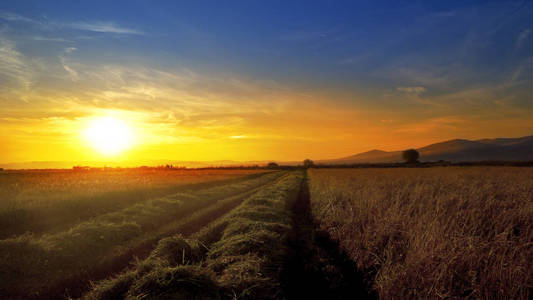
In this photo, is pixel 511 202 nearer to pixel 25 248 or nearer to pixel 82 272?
pixel 82 272

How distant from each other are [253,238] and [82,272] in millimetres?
4064

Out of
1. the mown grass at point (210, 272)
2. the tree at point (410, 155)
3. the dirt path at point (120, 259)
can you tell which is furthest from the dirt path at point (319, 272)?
the tree at point (410, 155)

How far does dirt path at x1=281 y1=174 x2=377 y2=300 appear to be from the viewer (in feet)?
15.8

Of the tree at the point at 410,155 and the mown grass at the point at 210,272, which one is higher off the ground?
the tree at the point at 410,155

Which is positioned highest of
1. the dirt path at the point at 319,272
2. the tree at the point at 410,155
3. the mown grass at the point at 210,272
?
the tree at the point at 410,155

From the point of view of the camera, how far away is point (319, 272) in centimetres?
568

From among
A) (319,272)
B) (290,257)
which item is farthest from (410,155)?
(319,272)

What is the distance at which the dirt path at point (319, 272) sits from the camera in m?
4.82

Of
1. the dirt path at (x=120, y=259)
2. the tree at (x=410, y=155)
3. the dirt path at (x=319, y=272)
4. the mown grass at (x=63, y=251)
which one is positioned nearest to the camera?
the dirt path at (x=319, y=272)

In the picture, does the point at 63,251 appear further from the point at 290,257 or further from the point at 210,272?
the point at 290,257

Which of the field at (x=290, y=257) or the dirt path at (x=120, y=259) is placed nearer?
the field at (x=290, y=257)

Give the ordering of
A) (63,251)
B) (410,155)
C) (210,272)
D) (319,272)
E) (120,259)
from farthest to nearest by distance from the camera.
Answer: (410,155) < (63,251) < (120,259) < (319,272) < (210,272)

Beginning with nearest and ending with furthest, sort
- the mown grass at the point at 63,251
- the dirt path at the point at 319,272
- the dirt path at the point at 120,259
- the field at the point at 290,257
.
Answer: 1. the field at the point at 290,257
2. the dirt path at the point at 319,272
3. the dirt path at the point at 120,259
4. the mown grass at the point at 63,251

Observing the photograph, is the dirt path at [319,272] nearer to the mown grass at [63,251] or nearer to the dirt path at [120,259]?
the dirt path at [120,259]
